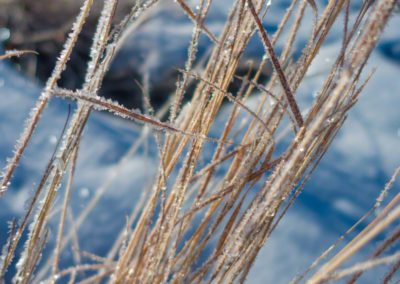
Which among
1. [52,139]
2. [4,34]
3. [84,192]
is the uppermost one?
[4,34]

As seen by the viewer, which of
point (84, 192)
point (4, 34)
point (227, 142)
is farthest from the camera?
point (4, 34)

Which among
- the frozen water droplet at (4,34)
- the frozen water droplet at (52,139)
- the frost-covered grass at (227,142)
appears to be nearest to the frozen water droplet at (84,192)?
the frozen water droplet at (52,139)

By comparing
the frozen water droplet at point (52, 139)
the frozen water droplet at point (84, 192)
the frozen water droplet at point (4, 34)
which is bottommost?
the frozen water droplet at point (84, 192)

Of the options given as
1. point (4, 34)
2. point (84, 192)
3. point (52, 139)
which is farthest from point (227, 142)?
point (4, 34)

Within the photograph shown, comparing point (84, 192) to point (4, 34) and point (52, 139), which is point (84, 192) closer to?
point (52, 139)

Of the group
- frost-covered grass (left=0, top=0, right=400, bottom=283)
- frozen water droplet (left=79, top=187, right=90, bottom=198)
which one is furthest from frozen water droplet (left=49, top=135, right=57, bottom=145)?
frost-covered grass (left=0, top=0, right=400, bottom=283)

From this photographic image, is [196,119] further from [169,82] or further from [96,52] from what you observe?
[169,82]

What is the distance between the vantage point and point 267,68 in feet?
7.85

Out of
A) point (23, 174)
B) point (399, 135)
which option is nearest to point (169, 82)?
Result: point (23, 174)

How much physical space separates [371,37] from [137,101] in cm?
209

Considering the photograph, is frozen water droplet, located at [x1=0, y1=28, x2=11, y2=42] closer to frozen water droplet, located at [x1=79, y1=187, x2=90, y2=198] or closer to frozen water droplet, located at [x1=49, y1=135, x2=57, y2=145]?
frozen water droplet, located at [x1=49, y1=135, x2=57, y2=145]

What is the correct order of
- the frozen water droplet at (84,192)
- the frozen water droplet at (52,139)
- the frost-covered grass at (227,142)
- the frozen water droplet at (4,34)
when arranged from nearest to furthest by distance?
the frost-covered grass at (227,142) → the frozen water droplet at (84,192) → the frozen water droplet at (52,139) → the frozen water droplet at (4,34)

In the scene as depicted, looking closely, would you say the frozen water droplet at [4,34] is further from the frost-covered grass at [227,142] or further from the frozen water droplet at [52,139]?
the frost-covered grass at [227,142]

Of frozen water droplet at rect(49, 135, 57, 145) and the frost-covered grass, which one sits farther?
frozen water droplet at rect(49, 135, 57, 145)
